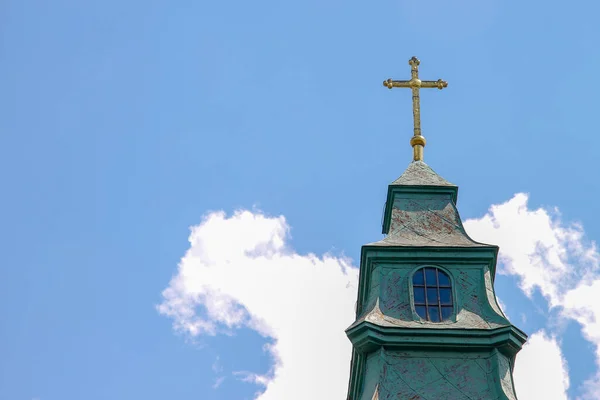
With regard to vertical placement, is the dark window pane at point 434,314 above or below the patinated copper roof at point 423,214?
below

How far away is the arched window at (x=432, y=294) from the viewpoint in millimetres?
29359

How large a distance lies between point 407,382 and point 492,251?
4667mm

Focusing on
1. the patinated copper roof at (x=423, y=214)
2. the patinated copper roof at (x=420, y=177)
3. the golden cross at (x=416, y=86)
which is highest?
the golden cross at (x=416, y=86)

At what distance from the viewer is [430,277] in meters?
30.1

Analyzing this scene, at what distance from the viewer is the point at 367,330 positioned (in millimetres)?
28328

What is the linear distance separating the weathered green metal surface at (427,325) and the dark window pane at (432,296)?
0.45 m

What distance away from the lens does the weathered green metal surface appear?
90.6ft

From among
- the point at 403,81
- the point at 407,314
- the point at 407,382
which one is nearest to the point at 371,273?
the point at 407,314

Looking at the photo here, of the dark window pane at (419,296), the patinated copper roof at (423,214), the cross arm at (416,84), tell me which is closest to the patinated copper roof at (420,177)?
the patinated copper roof at (423,214)

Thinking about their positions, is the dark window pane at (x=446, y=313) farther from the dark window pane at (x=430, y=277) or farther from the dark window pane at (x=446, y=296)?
the dark window pane at (x=430, y=277)

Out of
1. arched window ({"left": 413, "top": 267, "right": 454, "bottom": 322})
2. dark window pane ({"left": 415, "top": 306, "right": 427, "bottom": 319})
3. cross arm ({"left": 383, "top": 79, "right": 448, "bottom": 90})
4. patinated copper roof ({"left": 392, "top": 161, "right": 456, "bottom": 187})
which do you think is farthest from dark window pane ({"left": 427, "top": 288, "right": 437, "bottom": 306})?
cross arm ({"left": 383, "top": 79, "right": 448, "bottom": 90})

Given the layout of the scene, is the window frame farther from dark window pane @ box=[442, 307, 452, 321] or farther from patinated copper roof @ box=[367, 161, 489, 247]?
patinated copper roof @ box=[367, 161, 489, 247]

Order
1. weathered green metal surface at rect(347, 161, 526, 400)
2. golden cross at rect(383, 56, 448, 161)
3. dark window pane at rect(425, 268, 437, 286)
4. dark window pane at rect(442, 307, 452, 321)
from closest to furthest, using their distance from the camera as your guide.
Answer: weathered green metal surface at rect(347, 161, 526, 400), dark window pane at rect(442, 307, 452, 321), dark window pane at rect(425, 268, 437, 286), golden cross at rect(383, 56, 448, 161)

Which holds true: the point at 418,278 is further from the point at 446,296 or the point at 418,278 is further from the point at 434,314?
the point at 434,314
